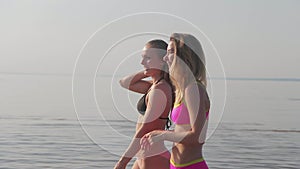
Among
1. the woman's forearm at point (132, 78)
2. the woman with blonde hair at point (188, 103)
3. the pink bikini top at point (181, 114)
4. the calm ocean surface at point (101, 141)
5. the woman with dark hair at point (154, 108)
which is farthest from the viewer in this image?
the calm ocean surface at point (101, 141)

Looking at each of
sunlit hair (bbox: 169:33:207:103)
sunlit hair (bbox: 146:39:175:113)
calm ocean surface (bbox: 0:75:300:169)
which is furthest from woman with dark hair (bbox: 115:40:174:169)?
sunlit hair (bbox: 169:33:207:103)

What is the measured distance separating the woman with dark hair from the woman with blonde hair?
1.60 ft

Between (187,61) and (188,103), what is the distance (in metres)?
0.31

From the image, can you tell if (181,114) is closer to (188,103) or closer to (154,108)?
(188,103)

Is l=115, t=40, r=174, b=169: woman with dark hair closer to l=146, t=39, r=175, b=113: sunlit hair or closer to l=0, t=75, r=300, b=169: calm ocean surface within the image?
l=146, t=39, r=175, b=113: sunlit hair

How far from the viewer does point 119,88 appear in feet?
18.6

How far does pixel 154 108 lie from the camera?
5.00m

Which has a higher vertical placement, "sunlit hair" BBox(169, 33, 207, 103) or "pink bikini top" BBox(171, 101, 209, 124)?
"sunlit hair" BBox(169, 33, 207, 103)

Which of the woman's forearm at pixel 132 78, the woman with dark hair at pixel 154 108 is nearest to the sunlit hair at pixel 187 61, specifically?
the woman with dark hair at pixel 154 108

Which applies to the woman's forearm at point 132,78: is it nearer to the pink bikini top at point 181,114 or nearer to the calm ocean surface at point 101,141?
the calm ocean surface at point 101,141

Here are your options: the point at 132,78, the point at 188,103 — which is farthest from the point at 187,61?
the point at 132,78

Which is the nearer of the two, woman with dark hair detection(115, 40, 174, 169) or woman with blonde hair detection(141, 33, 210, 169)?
woman with blonde hair detection(141, 33, 210, 169)

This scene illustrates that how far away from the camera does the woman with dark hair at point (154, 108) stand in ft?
A: 16.5

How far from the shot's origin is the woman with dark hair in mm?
5031
